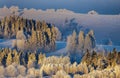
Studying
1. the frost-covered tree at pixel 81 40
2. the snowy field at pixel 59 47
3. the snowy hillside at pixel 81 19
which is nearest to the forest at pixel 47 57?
the frost-covered tree at pixel 81 40

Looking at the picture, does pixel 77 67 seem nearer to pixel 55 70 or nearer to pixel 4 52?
pixel 55 70

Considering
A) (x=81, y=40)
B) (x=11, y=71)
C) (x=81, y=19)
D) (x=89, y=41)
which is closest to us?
(x=11, y=71)

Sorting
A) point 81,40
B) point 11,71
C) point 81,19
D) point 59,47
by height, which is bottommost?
point 11,71

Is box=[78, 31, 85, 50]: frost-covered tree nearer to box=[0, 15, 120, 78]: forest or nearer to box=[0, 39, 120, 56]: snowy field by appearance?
box=[0, 15, 120, 78]: forest

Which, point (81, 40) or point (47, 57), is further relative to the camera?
point (81, 40)

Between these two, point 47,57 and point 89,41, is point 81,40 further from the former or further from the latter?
point 47,57

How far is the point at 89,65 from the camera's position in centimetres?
2319

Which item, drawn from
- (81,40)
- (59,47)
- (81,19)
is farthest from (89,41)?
(81,19)

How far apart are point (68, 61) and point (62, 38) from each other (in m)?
5.45

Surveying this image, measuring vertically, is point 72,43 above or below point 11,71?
above

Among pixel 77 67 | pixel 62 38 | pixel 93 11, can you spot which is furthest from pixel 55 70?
pixel 93 11

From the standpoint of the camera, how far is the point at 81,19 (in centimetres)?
3203

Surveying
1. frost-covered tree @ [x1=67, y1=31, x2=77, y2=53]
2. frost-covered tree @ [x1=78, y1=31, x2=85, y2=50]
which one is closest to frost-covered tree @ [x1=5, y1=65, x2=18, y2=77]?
frost-covered tree @ [x1=67, y1=31, x2=77, y2=53]

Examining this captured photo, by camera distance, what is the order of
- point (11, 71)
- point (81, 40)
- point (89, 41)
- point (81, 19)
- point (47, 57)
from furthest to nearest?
point (81, 19), point (89, 41), point (81, 40), point (47, 57), point (11, 71)
